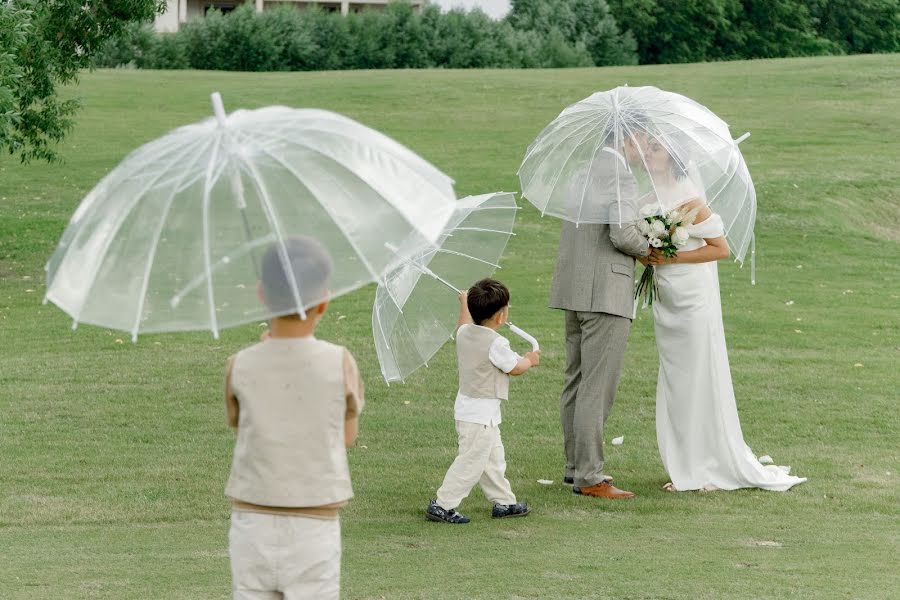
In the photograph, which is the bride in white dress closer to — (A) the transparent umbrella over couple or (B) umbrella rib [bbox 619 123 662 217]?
(B) umbrella rib [bbox 619 123 662 217]

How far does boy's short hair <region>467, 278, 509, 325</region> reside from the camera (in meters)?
7.40

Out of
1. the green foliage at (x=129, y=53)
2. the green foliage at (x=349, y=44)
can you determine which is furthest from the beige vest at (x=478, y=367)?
the green foliage at (x=349, y=44)

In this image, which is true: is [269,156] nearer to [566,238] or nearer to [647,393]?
[566,238]

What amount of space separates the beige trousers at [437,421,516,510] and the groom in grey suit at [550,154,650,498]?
867 millimetres

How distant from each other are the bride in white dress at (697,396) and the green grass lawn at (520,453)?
20 cm

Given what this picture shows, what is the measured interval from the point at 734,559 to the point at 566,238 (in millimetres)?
2518

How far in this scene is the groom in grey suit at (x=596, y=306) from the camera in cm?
816

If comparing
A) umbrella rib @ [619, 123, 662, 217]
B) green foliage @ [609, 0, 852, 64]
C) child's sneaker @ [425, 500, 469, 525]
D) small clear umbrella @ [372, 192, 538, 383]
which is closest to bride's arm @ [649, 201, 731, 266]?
umbrella rib @ [619, 123, 662, 217]

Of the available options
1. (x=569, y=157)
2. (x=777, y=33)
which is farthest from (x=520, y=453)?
(x=777, y=33)

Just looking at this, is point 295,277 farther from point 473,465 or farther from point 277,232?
point 473,465

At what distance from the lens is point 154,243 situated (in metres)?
4.51

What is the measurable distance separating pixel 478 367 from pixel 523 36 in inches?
2379

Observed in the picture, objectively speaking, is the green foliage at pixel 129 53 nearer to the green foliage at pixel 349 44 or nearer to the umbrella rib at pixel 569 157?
the green foliage at pixel 349 44

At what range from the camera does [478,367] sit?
7.52 meters
